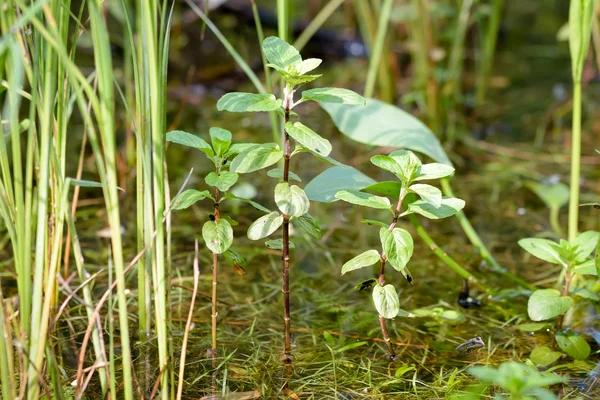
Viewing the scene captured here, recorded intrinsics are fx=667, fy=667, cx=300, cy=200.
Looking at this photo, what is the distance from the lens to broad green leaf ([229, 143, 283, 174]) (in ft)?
2.60

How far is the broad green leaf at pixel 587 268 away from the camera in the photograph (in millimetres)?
935

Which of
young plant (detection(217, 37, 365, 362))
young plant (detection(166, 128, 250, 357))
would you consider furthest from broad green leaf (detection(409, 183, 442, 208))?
young plant (detection(166, 128, 250, 357))

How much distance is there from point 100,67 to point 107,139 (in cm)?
8

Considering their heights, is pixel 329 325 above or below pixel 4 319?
below

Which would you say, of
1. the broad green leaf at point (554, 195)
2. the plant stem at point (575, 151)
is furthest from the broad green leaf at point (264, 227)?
the broad green leaf at point (554, 195)

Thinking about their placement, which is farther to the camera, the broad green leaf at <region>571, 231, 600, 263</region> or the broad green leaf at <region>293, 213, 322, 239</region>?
the broad green leaf at <region>571, 231, 600, 263</region>

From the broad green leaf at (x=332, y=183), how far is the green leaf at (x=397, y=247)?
14 centimetres

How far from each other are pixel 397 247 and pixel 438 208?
89 mm

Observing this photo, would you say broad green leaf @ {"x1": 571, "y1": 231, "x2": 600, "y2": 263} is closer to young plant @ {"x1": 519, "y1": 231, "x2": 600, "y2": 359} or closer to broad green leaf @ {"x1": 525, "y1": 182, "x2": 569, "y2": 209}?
young plant @ {"x1": 519, "y1": 231, "x2": 600, "y2": 359}

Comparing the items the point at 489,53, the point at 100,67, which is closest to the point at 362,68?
the point at 489,53

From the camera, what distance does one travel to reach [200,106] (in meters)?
2.35

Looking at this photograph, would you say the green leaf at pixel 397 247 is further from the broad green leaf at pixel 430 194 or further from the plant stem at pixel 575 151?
the plant stem at pixel 575 151

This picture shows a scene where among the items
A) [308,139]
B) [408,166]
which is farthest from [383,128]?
[308,139]

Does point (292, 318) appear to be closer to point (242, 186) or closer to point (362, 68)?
point (242, 186)
